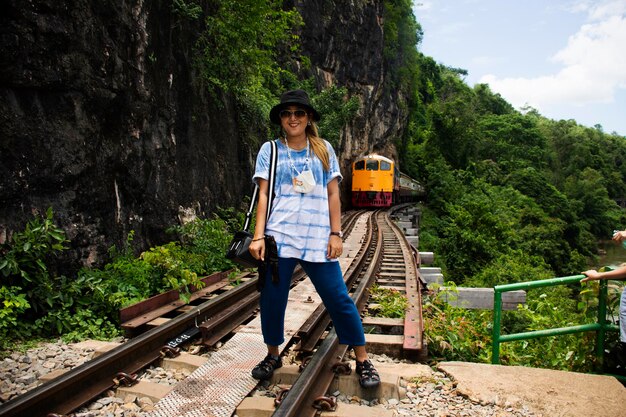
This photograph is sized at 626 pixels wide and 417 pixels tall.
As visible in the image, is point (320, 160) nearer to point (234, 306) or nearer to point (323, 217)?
point (323, 217)

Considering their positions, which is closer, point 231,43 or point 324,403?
point 324,403

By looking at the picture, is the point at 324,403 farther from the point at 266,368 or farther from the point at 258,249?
the point at 258,249

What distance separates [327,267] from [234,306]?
229 centimetres

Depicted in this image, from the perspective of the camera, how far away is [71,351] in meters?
3.85

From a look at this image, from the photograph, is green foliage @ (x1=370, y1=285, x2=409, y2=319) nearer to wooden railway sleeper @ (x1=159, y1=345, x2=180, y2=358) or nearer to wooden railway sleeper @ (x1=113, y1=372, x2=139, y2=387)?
wooden railway sleeper @ (x1=159, y1=345, x2=180, y2=358)

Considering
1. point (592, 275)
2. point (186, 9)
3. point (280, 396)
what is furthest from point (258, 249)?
point (186, 9)

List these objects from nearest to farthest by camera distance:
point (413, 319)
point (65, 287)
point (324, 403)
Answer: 1. point (324, 403)
2. point (413, 319)
3. point (65, 287)

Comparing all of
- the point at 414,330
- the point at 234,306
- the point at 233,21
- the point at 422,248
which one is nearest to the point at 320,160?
the point at 414,330

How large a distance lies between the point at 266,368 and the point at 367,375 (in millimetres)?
711

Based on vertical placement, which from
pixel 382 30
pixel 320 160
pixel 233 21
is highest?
pixel 382 30

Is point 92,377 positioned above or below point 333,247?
below

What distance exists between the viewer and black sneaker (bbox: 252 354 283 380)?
10.5 ft

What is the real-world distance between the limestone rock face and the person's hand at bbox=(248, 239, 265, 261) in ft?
9.67

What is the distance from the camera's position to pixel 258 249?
296 centimetres
